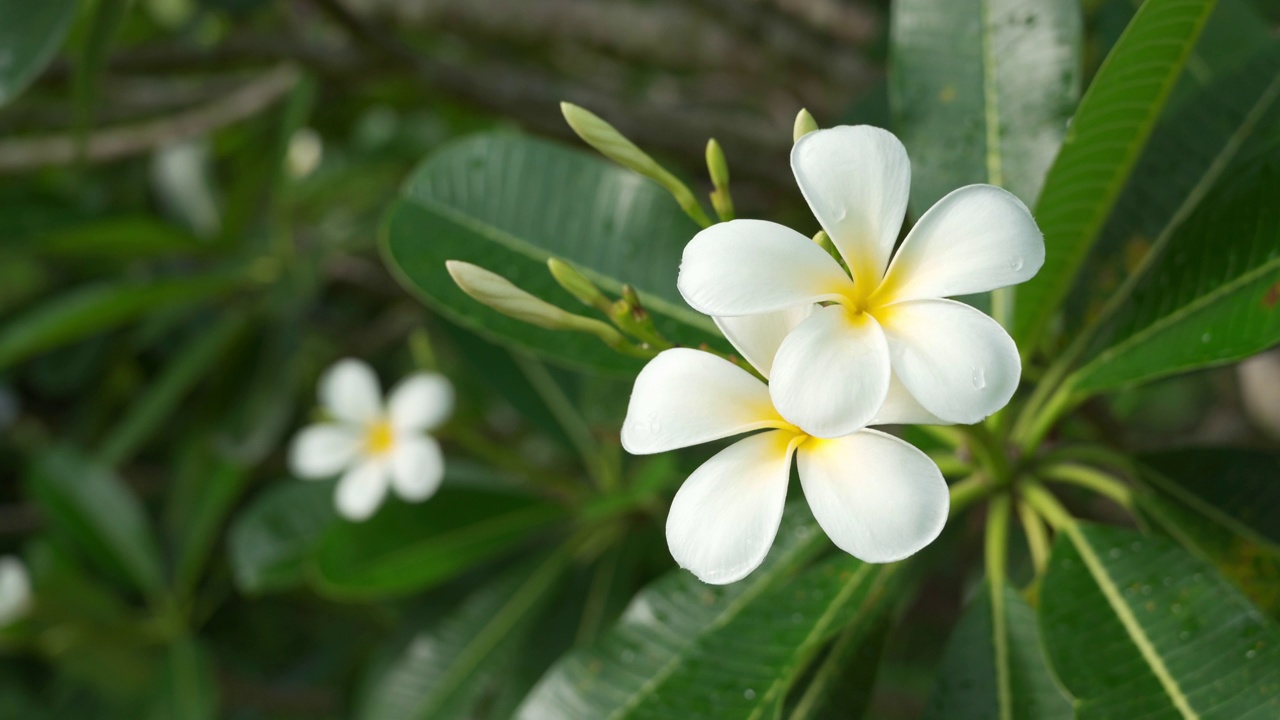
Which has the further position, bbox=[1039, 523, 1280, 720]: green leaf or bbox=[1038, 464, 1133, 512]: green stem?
bbox=[1038, 464, 1133, 512]: green stem

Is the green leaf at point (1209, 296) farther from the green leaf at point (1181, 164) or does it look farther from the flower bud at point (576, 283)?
the flower bud at point (576, 283)

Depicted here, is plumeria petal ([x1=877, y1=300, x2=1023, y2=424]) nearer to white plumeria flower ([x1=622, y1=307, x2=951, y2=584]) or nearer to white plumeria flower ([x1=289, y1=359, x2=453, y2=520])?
white plumeria flower ([x1=622, y1=307, x2=951, y2=584])

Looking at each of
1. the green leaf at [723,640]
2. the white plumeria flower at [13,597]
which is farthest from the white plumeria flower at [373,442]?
the white plumeria flower at [13,597]

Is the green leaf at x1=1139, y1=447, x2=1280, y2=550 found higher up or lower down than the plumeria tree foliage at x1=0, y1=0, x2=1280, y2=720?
higher up

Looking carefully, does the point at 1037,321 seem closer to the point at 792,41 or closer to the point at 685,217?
the point at 685,217

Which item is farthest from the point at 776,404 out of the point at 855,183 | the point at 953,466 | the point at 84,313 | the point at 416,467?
the point at 84,313

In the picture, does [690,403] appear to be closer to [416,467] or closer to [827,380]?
[827,380]

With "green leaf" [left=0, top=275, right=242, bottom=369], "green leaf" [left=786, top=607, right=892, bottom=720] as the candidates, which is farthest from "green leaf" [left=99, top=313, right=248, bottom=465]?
"green leaf" [left=786, top=607, right=892, bottom=720]

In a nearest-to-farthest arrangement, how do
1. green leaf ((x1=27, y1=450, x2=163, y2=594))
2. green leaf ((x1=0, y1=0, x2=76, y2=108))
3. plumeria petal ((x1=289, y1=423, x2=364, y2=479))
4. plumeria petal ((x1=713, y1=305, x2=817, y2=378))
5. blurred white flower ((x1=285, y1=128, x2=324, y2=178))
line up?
plumeria petal ((x1=713, y1=305, x2=817, y2=378)) → green leaf ((x1=0, y1=0, x2=76, y2=108)) → plumeria petal ((x1=289, y1=423, x2=364, y2=479)) → green leaf ((x1=27, y1=450, x2=163, y2=594)) → blurred white flower ((x1=285, y1=128, x2=324, y2=178))
